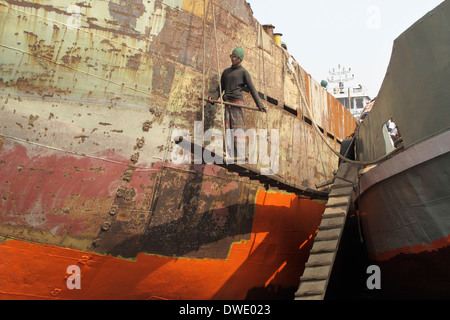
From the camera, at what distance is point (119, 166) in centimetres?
455

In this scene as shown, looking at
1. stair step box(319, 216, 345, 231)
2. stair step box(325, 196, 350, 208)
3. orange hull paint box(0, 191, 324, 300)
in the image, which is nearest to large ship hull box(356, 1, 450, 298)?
stair step box(325, 196, 350, 208)

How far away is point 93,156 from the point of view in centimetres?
444

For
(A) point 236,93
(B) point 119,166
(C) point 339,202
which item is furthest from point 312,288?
(A) point 236,93

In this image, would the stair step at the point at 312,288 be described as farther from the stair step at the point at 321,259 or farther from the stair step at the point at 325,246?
the stair step at the point at 325,246

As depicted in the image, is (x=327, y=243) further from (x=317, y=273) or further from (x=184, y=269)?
(x=184, y=269)

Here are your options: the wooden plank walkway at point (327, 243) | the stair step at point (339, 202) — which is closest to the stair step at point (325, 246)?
the wooden plank walkway at point (327, 243)

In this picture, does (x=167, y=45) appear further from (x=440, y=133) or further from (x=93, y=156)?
(x=440, y=133)

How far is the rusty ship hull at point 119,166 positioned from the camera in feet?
13.6

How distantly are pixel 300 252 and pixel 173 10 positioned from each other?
4.02 metres

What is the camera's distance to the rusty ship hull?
414cm

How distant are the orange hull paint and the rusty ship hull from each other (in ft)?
0.04

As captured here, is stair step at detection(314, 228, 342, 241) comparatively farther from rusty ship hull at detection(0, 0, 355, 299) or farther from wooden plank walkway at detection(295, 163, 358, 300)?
rusty ship hull at detection(0, 0, 355, 299)

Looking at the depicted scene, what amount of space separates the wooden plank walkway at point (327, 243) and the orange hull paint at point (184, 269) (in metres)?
1.04
